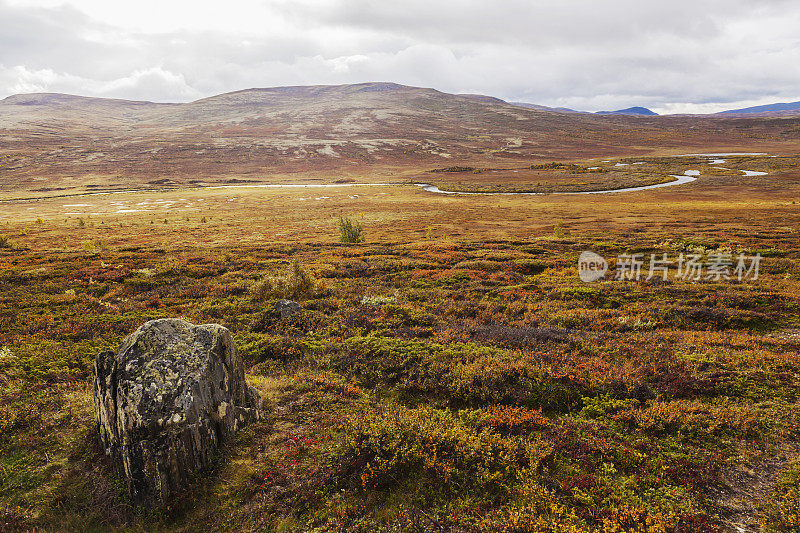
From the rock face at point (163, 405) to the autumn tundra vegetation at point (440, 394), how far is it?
0.34 m

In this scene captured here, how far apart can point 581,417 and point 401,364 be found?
4.46 m

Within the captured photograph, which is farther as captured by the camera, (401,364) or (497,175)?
(497,175)

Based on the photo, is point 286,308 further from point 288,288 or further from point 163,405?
point 163,405

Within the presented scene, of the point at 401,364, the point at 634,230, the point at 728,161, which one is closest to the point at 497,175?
the point at 728,161

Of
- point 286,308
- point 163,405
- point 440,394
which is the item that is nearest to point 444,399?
point 440,394

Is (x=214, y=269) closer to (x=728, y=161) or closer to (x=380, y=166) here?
(x=380, y=166)

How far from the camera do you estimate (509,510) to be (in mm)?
5379

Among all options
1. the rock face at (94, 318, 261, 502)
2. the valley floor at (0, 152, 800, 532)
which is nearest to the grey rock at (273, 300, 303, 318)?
the valley floor at (0, 152, 800, 532)

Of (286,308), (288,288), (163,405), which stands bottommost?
(286,308)

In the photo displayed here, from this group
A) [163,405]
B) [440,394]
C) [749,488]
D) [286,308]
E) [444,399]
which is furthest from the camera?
[286,308]

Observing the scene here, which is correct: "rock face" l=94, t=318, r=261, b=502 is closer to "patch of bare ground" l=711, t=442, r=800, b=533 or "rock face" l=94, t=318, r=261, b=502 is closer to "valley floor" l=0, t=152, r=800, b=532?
"valley floor" l=0, t=152, r=800, b=532

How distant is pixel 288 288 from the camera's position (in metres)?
17.6

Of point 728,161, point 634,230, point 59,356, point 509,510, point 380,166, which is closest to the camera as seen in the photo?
point 509,510

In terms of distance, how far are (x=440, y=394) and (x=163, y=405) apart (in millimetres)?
5629
